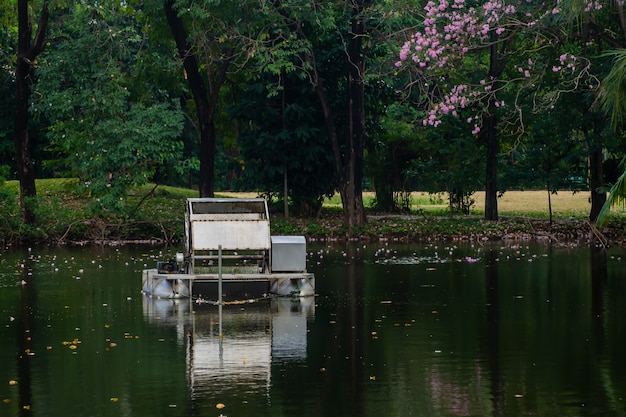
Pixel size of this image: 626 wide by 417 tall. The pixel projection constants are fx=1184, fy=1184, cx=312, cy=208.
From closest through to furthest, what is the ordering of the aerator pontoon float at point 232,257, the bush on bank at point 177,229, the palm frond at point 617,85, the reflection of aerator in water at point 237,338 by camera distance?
the reflection of aerator in water at point 237,338 → the palm frond at point 617,85 → the aerator pontoon float at point 232,257 → the bush on bank at point 177,229

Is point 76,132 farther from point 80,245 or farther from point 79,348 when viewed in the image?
point 79,348

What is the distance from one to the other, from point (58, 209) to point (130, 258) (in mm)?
7951

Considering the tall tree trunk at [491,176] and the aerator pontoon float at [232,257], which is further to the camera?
the tall tree trunk at [491,176]

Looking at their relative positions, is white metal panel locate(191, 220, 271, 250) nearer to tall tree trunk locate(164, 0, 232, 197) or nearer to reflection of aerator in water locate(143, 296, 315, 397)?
reflection of aerator in water locate(143, 296, 315, 397)

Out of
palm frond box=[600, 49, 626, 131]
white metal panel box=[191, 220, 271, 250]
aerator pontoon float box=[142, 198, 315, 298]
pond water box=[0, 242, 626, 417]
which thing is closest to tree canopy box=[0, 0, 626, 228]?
pond water box=[0, 242, 626, 417]

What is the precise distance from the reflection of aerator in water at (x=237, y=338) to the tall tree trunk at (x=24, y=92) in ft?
54.4

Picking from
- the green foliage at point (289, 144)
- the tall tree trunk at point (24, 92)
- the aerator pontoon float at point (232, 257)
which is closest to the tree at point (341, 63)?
the green foliage at point (289, 144)

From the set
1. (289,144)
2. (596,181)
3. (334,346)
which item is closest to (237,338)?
(334,346)

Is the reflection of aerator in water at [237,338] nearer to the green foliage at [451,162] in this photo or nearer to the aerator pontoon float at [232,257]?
the aerator pontoon float at [232,257]

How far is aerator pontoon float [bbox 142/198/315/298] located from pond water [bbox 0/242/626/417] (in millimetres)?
453

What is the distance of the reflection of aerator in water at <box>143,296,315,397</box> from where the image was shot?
1398 cm

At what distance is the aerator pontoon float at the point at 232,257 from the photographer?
22.2m

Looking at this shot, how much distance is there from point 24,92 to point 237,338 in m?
22.7

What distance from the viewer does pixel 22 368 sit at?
14867 mm
